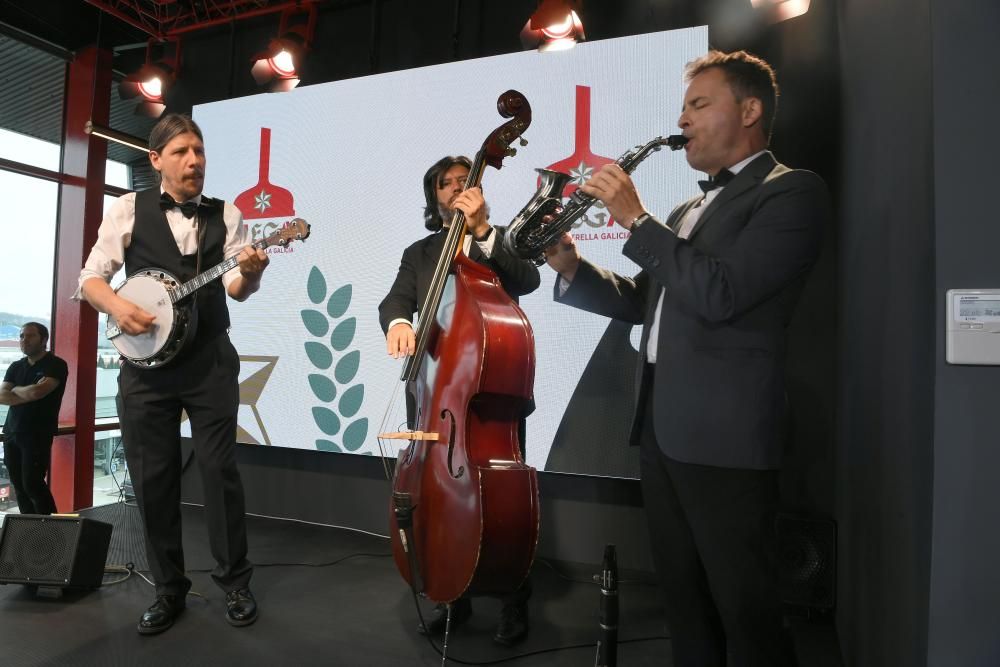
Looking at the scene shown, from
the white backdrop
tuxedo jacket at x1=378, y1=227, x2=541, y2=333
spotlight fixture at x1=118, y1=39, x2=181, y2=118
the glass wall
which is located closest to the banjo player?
tuxedo jacket at x1=378, y1=227, x2=541, y2=333

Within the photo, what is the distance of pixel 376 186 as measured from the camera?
12.7 ft

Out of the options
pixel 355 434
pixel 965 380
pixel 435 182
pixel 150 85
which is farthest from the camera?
pixel 150 85

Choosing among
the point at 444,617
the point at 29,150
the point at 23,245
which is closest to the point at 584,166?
the point at 444,617

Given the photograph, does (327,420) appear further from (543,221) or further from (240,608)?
(543,221)

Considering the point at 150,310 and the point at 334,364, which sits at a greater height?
the point at 150,310

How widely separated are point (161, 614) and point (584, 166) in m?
2.67

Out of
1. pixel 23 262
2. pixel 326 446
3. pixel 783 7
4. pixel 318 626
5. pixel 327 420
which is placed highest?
pixel 783 7

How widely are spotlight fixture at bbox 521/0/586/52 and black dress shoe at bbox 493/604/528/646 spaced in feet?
8.59

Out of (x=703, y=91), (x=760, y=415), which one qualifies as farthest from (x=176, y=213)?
(x=760, y=415)

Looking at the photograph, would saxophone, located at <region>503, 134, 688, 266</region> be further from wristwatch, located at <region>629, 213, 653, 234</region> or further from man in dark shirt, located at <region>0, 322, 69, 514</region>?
man in dark shirt, located at <region>0, 322, 69, 514</region>

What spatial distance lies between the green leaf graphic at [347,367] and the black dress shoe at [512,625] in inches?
74.3

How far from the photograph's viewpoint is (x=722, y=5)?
3.24 metres

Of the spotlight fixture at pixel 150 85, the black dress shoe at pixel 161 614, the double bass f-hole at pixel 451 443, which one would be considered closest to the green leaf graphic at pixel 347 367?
the black dress shoe at pixel 161 614

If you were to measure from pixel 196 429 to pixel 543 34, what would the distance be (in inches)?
96.7
